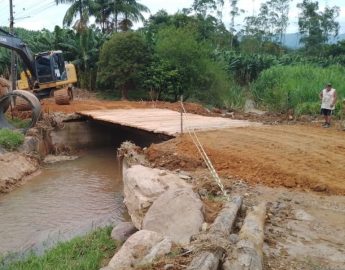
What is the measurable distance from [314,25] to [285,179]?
4502 centimetres

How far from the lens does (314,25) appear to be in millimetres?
50375

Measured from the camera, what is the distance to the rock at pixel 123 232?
7.63m

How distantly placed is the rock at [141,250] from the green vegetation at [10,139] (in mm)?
9181

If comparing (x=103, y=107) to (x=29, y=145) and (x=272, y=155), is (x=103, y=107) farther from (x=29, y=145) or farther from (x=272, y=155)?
(x=272, y=155)

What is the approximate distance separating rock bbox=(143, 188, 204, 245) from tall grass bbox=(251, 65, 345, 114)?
1263 cm

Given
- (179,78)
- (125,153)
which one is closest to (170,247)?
(125,153)

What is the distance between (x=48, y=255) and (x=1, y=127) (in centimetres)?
1035

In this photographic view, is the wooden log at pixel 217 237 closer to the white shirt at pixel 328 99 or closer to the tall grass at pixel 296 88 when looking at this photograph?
the white shirt at pixel 328 99

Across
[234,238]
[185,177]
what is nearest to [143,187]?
[185,177]

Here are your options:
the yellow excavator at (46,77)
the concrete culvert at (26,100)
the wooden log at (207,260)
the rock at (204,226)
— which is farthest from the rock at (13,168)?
the wooden log at (207,260)

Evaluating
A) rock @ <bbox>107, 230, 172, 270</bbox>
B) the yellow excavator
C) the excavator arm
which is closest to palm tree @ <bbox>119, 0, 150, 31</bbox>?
the yellow excavator

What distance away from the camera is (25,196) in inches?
465

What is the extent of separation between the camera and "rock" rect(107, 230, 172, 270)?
555 centimetres

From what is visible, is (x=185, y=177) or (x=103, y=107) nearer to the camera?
(x=185, y=177)
